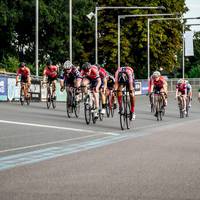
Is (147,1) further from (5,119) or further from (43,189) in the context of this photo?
(43,189)

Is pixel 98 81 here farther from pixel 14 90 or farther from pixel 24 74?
pixel 14 90

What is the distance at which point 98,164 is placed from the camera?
11.1 m

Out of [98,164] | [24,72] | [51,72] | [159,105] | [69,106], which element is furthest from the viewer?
[24,72]

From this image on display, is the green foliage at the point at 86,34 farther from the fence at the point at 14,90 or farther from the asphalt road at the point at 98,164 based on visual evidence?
the asphalt road at the point at 98,164

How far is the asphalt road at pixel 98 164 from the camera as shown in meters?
8.30

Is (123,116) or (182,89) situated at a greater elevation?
(182,89)

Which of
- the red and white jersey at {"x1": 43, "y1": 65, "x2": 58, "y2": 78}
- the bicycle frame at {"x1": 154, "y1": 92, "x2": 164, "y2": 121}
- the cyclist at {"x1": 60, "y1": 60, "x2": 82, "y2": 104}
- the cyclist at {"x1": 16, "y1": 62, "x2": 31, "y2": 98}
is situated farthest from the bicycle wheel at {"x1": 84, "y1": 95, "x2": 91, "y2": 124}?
the cyclist at {"x1": 16, "y1": 62, "x2": 31, "y2": 98}

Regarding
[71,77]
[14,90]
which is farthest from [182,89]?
[14,90]

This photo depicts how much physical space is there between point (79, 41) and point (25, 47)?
6.21 m

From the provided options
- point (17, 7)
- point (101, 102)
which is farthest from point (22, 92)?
point (17, 7)

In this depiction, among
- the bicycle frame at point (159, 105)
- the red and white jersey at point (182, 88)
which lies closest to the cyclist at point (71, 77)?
the bicycle frame at point (159, 105)

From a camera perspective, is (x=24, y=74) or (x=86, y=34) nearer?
(x=24, y=74)

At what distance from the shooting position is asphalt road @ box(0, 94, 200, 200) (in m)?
8.30

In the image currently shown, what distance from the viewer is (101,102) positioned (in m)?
24.2
